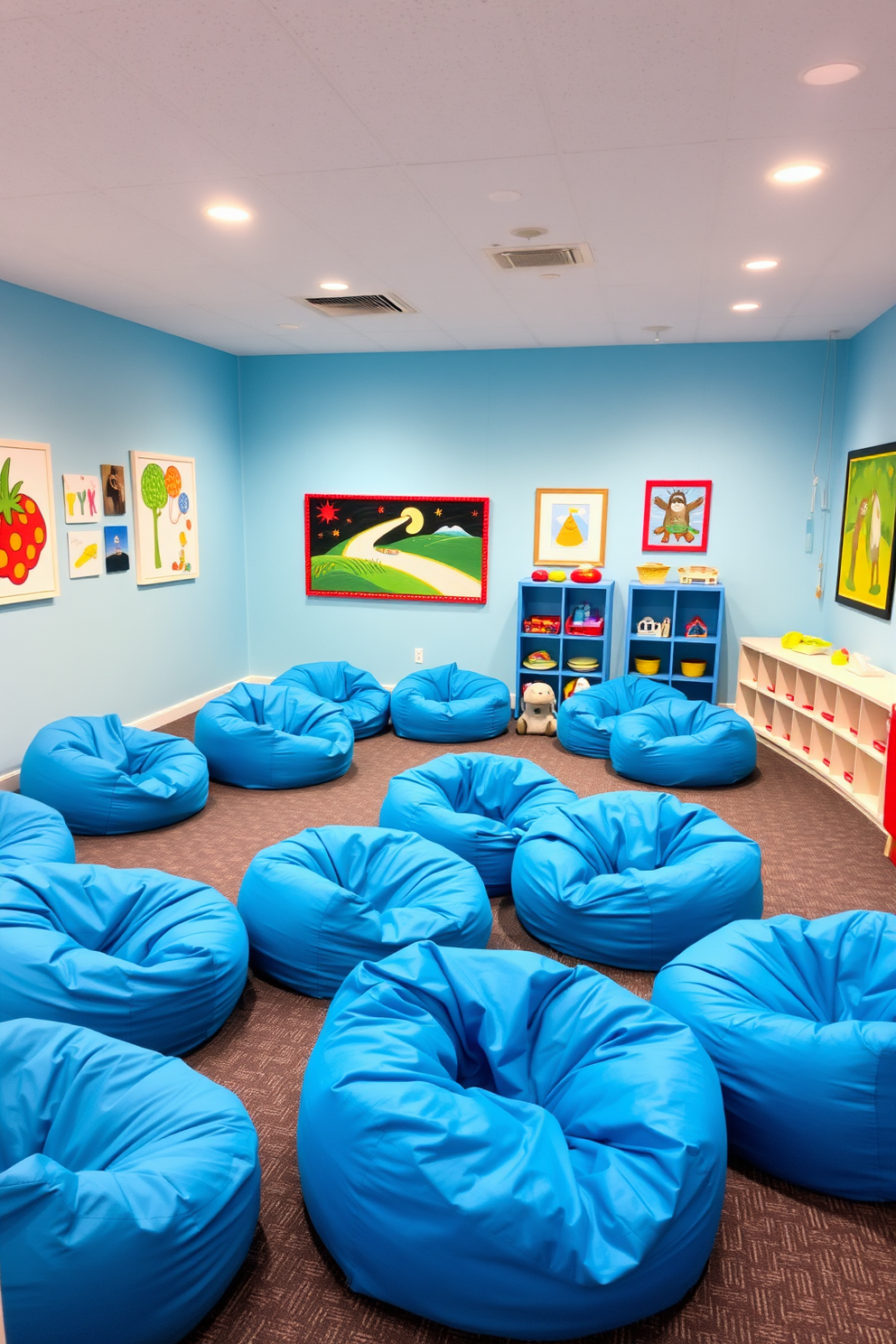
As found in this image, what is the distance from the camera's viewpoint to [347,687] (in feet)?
22.4

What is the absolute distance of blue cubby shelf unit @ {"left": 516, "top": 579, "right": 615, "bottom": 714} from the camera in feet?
22.6

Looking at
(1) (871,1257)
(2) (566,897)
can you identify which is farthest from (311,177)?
(1) (871,1257)

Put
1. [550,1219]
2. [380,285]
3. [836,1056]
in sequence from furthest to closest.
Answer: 1. [380,285]
2. [836,1056]
3. [550,1219]

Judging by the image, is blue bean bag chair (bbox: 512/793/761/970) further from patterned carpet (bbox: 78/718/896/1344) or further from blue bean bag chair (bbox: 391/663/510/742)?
blue bean bag chair (bbox: 391/663/510/742)

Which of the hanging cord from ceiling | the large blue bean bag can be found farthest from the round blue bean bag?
the hanging cord from ceiling

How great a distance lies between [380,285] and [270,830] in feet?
9.91

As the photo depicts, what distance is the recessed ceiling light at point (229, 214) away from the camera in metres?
3.59

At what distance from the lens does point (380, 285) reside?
4863mm

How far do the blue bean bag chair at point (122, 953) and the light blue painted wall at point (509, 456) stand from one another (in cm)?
451

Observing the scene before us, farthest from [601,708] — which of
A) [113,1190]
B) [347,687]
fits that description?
[113,1190]

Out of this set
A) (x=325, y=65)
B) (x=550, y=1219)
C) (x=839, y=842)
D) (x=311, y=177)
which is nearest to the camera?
(x=550, y=1219)

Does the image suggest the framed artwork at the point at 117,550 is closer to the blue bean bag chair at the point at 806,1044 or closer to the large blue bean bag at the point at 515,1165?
the large blue bean bag at the point at 515,1165

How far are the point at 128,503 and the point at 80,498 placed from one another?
1.68 ft

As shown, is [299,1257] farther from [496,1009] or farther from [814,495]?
[814,495]
